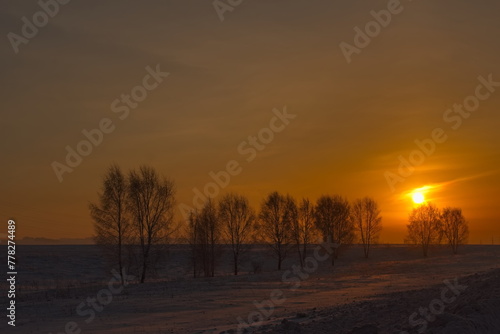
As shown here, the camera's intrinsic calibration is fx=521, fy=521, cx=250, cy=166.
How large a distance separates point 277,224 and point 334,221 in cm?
1664

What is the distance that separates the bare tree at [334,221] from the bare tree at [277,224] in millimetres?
9555

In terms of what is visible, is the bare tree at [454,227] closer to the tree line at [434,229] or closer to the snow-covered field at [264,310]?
the tree line at [434,229]

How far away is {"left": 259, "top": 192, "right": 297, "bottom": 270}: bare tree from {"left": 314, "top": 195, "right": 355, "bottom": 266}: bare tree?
9555mm

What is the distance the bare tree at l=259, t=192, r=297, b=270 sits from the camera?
72.7 m

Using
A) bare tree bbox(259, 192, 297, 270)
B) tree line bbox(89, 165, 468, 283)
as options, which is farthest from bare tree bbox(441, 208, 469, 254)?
bare tree bbox(259, 192, 297, 270)

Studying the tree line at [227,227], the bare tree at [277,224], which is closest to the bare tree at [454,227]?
the tree line at [227,227]

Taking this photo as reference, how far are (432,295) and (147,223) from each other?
109 ft

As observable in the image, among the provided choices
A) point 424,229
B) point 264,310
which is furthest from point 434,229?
point 264,310

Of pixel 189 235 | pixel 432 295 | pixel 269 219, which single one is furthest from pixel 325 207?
pixel 432 295

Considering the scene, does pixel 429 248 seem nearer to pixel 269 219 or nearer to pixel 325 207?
pixel 325 207

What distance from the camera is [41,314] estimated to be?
964 inches

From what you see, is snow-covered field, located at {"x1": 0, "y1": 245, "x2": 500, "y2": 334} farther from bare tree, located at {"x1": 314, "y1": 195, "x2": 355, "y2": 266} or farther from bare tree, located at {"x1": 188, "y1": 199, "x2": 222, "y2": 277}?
bare tree, located at {"x1": 314, "y1": 195, "x2": 355, "y2": 266}

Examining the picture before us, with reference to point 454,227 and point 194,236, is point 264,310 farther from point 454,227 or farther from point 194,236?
point 454,227

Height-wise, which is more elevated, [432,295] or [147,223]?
[147,223]
